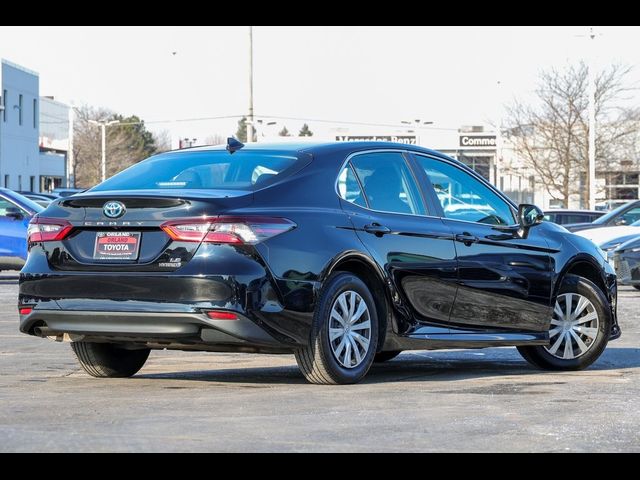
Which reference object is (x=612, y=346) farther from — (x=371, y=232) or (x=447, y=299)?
(x=371, y=232)

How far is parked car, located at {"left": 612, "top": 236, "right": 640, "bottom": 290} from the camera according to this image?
773 inches

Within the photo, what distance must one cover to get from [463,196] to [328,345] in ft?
6.62

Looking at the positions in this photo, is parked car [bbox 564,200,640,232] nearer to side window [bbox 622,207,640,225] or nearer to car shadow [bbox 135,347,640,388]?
side window [bbox 622,207,640,225]

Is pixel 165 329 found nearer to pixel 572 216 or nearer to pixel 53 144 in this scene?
pixel 572 216

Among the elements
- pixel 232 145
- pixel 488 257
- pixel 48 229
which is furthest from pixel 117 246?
pixel 488 257

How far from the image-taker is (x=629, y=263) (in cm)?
1970

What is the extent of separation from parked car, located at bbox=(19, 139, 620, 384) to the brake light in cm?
1

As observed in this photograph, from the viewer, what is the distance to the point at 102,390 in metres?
8.41

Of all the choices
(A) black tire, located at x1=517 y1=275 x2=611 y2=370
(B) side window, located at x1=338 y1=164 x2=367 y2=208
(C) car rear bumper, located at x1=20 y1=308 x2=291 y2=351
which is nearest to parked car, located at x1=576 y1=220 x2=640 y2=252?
(A) black tire, located at x1=517 y1=275 x2=611 y2=370

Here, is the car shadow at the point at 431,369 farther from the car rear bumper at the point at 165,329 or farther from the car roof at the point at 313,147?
the car roof at the point at 313,147

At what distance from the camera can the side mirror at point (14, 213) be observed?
2212cm

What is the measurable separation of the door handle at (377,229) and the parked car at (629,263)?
11.4 meters

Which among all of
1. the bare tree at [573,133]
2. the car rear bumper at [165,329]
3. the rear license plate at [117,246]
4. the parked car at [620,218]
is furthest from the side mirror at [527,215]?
the bare tree at [573,133]
